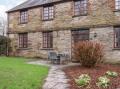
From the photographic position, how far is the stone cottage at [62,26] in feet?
57.7

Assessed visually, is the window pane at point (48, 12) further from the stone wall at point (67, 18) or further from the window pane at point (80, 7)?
the window pane at point (80, 7)

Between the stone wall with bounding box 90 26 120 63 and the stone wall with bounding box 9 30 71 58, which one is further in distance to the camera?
the stone wall with bounding box 9 30 71 58

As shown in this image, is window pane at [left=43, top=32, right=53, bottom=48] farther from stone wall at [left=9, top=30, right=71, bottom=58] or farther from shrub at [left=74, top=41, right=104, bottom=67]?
shrub at [left=74, top=41, right=104, bottom=67]

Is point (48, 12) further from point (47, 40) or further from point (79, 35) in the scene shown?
point (79, 35)

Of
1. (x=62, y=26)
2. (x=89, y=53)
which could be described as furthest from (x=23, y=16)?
(x=89, y=53)

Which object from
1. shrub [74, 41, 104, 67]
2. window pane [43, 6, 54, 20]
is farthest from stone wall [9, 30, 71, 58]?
shrub [74, 41, 104, 67]

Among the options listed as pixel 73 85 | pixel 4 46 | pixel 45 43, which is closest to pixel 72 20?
pixel 45 43

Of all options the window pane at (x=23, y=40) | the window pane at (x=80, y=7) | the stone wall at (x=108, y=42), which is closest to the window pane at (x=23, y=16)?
the window pane at (x=23, y=40)

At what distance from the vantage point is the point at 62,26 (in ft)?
66.7

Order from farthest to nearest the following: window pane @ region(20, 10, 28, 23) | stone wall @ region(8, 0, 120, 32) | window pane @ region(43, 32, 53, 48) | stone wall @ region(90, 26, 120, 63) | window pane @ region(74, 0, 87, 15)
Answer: window pane @ region(20, 10, 28, 23), window pane @ region(43, 32, 53, 48), window pane @ region(74, 0, 87, 15), stone wall @ region(8, 0, 120, 32), stone wall @ region(90, 26, 120, 63)

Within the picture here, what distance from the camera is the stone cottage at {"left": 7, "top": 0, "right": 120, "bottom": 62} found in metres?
17.6

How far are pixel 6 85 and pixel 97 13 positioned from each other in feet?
37.5

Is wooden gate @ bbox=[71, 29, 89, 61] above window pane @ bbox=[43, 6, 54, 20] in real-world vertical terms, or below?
below

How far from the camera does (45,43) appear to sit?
2195cm
